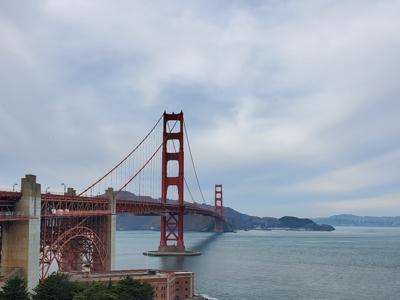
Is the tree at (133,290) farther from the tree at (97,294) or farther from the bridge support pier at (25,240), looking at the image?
the bridge support pier at (25,240)

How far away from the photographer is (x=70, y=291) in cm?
4575

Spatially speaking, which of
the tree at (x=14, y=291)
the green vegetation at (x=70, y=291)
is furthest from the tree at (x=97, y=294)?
the tree at (x=14, y=291)

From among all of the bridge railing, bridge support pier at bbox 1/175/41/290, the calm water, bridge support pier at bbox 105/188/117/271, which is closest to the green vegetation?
bridge support pier at bbox 1/175/41/290

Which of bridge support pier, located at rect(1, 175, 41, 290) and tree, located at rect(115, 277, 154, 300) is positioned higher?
bridge support pier, located at rect(1, 175, 41, 290)

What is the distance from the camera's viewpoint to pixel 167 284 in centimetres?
5634

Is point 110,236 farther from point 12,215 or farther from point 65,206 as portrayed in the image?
point 12,215

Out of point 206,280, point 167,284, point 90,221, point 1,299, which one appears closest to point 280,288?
point 206,280

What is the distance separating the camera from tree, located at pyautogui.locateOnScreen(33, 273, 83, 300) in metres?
42.5

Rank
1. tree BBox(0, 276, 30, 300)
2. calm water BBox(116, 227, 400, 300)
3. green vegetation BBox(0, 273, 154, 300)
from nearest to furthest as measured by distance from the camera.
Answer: tree BBox(0, 276, 30, 300), green vegetation BBox(0, 273, 154, 300), calm water BBox(116, 227, 400, 300)

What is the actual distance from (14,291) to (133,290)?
12.4 m

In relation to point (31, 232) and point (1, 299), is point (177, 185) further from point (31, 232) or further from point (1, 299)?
point (1, 299)

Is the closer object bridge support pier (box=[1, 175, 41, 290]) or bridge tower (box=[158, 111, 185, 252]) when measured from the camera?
bridge support pier (box=[1, 175, 41, 290])

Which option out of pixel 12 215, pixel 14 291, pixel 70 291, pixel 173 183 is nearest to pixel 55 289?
pixel 70 291

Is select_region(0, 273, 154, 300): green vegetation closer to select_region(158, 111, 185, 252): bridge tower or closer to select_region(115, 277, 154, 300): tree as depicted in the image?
select_region(115, 277, 154, 300): tree
